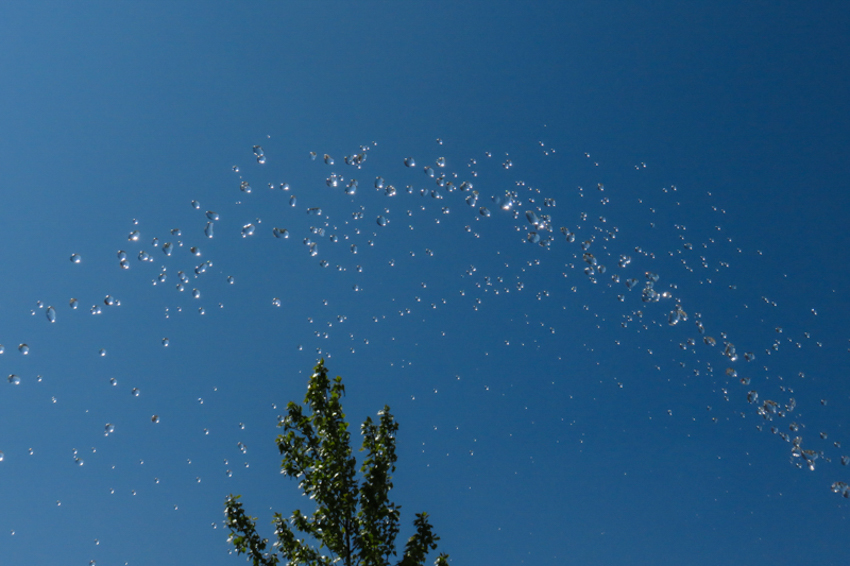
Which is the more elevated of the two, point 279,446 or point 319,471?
point 279,446

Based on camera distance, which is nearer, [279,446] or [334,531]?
[334,531]

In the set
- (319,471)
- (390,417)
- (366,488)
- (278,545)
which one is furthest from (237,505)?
(390,417)

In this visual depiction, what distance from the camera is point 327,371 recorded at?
25.0 feet

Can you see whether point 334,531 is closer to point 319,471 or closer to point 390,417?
point 319,471

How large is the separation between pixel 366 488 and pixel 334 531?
0.67 metres

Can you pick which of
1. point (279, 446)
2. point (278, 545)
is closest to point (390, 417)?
point (279, 446)

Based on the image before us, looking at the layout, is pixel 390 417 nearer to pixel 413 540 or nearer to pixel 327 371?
pixel 327 371

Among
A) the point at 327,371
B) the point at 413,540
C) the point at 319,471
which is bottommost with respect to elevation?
the point at 413,540

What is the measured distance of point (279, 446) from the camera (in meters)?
7.22

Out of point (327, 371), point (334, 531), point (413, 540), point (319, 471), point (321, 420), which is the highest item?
point (327, 371)

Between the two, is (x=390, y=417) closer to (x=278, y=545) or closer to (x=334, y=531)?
(x=334, y=531)

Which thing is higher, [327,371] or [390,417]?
[327,371]

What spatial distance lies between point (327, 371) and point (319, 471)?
1.46 m

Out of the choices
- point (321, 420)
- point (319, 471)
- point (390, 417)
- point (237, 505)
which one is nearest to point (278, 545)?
point (237, 505)
